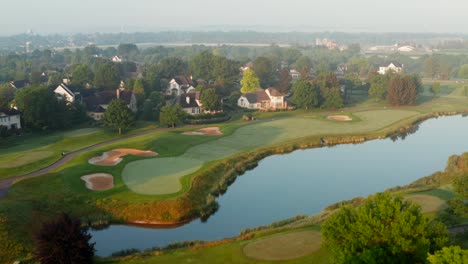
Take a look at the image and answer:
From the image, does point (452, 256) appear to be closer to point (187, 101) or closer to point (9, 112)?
point (9, 112)

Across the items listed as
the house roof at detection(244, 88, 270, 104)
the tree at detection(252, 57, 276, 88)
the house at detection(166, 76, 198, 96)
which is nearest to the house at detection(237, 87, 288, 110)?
the house roof at detection(244, 88, 270, 104)

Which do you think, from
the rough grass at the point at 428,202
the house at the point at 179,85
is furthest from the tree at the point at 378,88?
the rough grass at the point at 428,202

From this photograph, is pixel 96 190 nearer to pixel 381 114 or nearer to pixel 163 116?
pixel 163 116

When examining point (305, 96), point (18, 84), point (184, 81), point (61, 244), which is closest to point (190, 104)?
point (305, 96)

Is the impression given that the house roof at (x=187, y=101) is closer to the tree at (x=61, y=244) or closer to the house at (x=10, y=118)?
the house at (x=10, y=118)

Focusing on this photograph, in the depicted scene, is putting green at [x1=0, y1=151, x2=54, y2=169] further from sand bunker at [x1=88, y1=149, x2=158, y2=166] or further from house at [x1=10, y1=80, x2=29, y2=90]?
house at [x1=10, y1=80, x2=29, y2=90]

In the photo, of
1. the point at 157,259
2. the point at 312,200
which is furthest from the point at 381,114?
the point at 157,259
